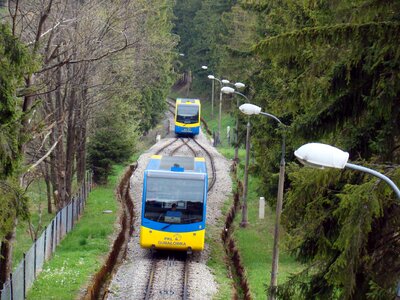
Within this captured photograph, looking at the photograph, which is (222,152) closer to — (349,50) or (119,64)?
(119,64)

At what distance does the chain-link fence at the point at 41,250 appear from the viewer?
16719 mm

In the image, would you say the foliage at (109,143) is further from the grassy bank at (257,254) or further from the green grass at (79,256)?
the grassy bank at (257,254)

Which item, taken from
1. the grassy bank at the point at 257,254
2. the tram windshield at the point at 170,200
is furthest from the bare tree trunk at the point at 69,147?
the grassy bank at the point at 257,254

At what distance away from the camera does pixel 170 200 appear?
2278 cm

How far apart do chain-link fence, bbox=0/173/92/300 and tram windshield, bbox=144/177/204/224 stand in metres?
3.42

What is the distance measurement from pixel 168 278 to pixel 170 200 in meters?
2.83

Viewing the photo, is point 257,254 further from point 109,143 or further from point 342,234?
point 109,143

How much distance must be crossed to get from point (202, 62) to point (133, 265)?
66463 millimetres

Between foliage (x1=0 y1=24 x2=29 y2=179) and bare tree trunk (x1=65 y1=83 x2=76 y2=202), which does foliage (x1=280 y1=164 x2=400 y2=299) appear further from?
bare tree trunk (x1=65 y1=83 x2=76 y2=202)

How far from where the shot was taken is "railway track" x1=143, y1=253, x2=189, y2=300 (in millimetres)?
19406

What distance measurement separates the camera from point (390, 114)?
998 cm

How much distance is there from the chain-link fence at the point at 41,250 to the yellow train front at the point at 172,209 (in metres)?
3.18

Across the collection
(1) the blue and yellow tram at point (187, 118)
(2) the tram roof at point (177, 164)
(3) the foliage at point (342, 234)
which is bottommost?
(1) the blue and yellow tram at point (187, 118)

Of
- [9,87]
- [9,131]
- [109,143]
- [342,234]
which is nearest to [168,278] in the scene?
[9,131]
